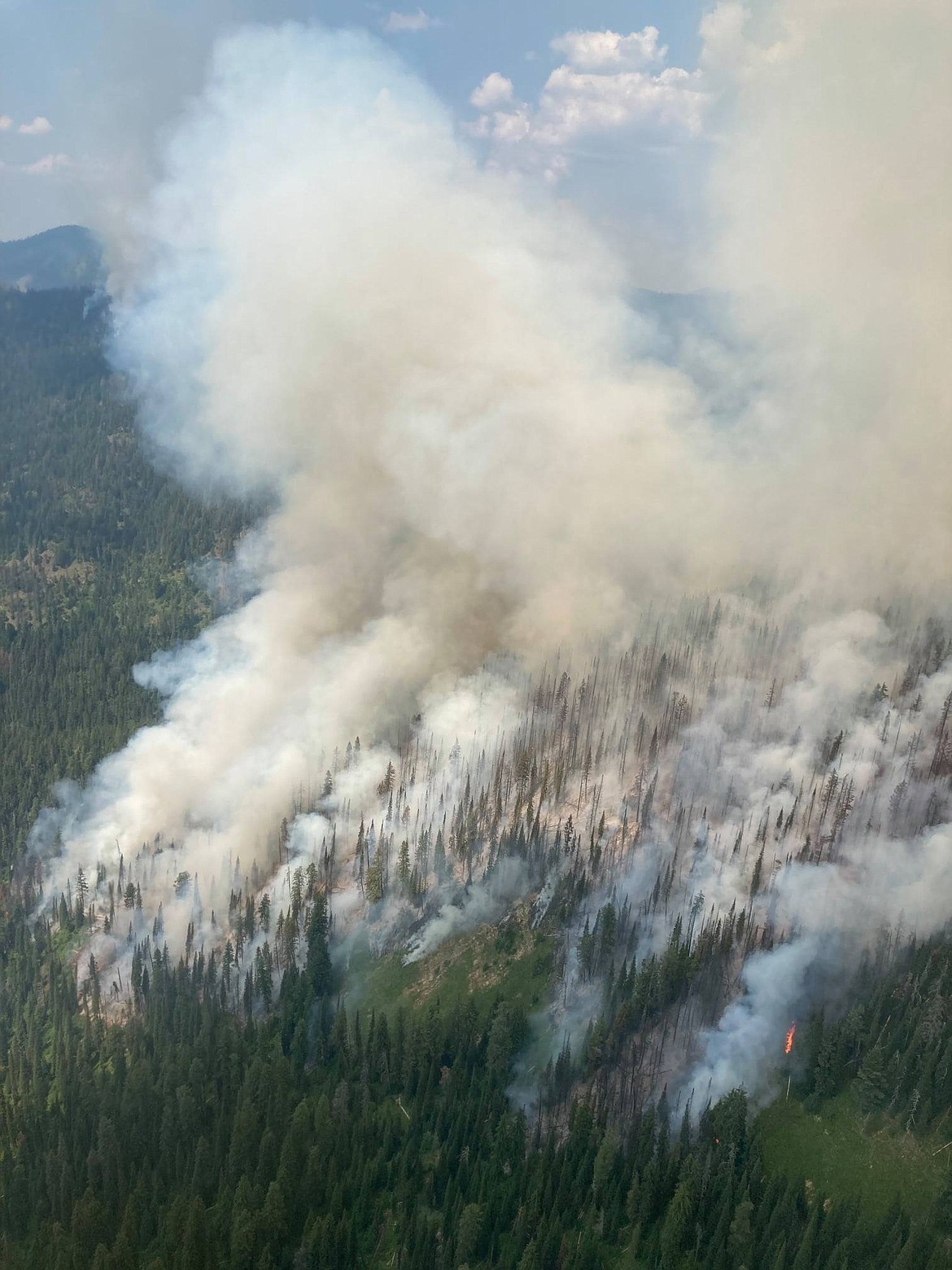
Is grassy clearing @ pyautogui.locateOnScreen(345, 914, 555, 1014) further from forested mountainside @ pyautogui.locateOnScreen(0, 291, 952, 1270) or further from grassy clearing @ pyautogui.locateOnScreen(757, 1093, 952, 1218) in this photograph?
grassy clearing @ pyautogui.locateOnScreen(757, 1093, 952, 1218)

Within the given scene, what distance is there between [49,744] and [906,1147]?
151 metres

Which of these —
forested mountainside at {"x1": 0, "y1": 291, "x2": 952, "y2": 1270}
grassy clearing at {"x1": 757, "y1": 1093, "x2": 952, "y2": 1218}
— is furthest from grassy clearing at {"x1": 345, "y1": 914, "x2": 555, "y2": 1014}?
grassy clearing at {"x1": 757, "y1": 1093, "x2": 952, "y2": 1218}

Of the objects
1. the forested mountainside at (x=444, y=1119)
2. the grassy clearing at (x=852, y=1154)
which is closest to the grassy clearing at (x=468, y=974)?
the forested mountainside at (x=444, y=1119)

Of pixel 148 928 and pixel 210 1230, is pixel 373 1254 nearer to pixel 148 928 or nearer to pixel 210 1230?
pixel 210 1230

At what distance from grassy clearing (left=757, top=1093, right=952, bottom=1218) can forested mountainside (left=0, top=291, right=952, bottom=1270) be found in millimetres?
205

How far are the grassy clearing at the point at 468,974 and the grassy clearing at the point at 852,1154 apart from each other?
29622mm

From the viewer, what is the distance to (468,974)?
390 ft

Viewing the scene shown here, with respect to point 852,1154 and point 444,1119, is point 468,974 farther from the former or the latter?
point 852,1154

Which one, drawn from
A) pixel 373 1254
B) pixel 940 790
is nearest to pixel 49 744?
pixel 373 1254

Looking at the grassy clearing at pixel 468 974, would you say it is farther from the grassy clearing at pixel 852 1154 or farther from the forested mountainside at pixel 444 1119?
the grassy clearing at pixel 852 1154

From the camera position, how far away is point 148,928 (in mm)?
142125

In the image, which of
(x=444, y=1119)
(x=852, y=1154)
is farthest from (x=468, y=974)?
(x=852, y=1154)

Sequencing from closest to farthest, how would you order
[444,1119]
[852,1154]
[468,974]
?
[852,1154] < [444,1119] < [468,974]

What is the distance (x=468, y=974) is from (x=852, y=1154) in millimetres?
45406
